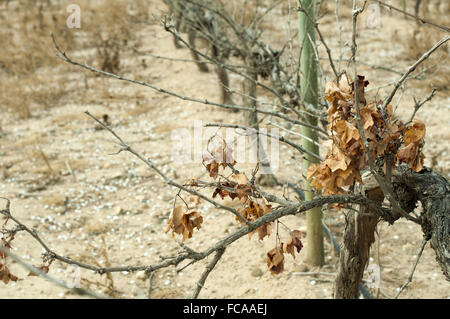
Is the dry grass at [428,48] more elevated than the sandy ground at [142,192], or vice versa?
the dry grass at [428,48]

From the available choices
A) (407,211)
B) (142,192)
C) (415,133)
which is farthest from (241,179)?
(142,192)

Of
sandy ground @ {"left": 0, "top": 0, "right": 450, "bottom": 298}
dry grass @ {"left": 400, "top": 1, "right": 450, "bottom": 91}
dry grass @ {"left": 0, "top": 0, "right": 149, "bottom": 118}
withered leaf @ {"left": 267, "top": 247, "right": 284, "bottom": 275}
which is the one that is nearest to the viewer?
withered leaf @ {"left": 267, "top": 247, "right": 284, "bottom": 275}

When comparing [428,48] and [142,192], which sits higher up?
[428,48]

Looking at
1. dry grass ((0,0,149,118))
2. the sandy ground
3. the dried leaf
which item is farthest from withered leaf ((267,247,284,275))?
dry grass ((0,0,149,118))

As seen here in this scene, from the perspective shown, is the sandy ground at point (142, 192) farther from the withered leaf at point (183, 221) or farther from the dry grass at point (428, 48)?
the withered leaf at point (183, 221)

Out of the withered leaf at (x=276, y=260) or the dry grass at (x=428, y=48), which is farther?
the dry grass at (x=428, y=48)

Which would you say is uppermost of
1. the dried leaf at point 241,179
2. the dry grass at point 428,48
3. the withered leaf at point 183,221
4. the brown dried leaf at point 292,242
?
the dry grass at point 428,48

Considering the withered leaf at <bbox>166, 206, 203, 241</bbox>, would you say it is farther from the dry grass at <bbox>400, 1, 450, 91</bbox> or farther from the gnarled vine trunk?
the dry grass at <bbox>400, 1, 450, 91</bbox>

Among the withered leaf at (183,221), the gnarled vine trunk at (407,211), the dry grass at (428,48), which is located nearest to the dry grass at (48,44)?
the dry grass at (428,48)

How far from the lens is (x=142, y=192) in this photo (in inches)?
192

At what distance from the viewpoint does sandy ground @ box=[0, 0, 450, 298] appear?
3375mm

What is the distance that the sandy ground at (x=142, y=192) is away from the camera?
11.1ft

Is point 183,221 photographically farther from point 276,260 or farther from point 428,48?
point 428,48
